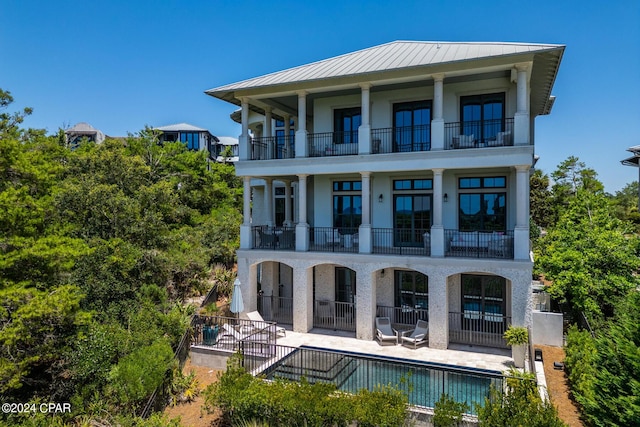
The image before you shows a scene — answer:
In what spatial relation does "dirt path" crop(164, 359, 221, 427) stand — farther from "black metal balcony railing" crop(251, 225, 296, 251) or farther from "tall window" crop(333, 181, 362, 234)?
"tall window" crop(333, 181, 362, 234)

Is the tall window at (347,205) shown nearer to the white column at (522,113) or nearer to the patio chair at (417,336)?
the patio chair at (417,336)

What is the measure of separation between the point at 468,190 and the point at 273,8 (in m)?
13.5

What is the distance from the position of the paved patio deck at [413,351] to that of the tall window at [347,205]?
17.0ft

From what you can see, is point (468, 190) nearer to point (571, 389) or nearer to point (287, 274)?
point (571, 389)

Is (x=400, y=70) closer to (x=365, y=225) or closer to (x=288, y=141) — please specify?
(x=365, y=225)

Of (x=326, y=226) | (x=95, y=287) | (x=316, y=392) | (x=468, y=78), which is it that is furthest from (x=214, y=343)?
(x=468, y=78)

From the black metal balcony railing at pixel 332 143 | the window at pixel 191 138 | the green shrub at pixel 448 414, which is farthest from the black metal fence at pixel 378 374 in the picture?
the window at pixel 191 138

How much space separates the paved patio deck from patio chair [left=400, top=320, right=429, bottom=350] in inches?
7.6

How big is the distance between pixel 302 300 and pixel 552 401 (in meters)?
9.53

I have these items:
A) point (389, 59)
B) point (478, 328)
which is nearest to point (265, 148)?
point (389, 59)

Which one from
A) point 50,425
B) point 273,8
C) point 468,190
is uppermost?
point 273,8

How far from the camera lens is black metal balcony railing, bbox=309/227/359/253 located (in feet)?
56.9

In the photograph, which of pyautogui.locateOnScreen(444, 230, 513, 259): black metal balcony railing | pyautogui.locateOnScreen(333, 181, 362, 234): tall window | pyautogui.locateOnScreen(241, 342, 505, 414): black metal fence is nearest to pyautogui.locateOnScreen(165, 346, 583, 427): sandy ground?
pyautogui.locateOnScreen(241, 342, 505, 414): black metal fence

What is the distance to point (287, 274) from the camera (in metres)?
20.1
